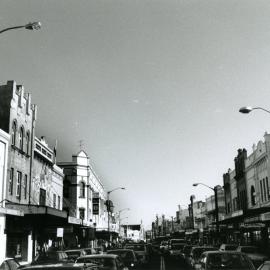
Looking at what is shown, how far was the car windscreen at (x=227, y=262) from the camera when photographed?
14.8m

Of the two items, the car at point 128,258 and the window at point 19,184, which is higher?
the window at point 19,184

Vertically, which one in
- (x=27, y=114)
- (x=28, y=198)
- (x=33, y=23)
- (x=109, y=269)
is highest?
(x=27, y=114)

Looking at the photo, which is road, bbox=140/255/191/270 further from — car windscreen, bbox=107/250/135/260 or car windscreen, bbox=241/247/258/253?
car windscreen, bbox=107/250/135/260

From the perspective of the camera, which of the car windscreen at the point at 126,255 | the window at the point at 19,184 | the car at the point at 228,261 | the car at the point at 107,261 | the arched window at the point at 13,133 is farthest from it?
the window at the point at 19,184

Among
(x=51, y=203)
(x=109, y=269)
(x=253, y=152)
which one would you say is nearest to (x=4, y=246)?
(x=51, y=203)

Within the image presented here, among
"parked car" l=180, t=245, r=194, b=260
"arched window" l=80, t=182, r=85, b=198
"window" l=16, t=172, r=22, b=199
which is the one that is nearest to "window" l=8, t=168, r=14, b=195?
"window" l=16, t=172, r=22, b=199

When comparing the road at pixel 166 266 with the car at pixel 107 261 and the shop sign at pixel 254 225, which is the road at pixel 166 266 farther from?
the car at pixel 107 261

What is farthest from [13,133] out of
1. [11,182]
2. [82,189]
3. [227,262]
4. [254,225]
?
[82,189]

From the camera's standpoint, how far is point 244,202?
2210 inches

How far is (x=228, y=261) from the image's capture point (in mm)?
15469

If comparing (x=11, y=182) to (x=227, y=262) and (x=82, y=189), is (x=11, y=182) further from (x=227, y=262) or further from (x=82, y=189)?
(x=82, y=189)

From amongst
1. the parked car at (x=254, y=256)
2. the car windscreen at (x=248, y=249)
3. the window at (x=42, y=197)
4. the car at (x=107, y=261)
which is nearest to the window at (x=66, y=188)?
the window at (x=42, y=197)

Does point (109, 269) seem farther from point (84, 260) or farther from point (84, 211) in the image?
point (84, 211)

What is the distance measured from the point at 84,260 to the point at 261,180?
35.3 meters
